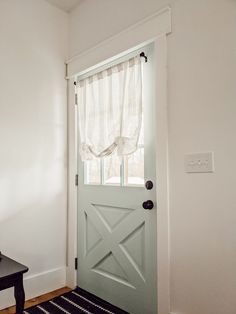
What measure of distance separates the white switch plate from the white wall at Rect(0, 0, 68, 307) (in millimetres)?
1340

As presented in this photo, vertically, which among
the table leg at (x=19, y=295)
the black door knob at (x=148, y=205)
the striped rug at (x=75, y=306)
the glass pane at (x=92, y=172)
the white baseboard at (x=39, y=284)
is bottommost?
the striped rug at (x=75, y=306)

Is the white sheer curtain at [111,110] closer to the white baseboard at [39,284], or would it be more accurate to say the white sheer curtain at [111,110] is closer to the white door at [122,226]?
the white door at [122,226]

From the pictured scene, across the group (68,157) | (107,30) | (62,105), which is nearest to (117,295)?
(68,157)

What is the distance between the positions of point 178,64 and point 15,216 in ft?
5.76

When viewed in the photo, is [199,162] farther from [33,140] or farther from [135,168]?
[33,140]

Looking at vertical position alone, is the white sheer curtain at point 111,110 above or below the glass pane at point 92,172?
above

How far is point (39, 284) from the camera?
7.57ft

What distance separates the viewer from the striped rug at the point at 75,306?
201cm

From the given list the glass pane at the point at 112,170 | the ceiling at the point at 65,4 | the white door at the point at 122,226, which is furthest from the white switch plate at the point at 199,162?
→ the ceiling at the point at 65,4

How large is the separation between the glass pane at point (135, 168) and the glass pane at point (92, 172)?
0.34m

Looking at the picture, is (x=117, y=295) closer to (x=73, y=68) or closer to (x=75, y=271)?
(x=75, y=271)

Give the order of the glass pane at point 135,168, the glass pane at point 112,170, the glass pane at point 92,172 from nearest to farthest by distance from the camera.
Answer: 1. the glass pane at point 135,168
2. the glass pane at point 112,170
3. the glass pane at point 92,172

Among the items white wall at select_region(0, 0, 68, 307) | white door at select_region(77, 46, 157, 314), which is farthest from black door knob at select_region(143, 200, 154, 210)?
white wall at select_region(0, 0, 68, 307)

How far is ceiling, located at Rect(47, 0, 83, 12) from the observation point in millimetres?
2490
